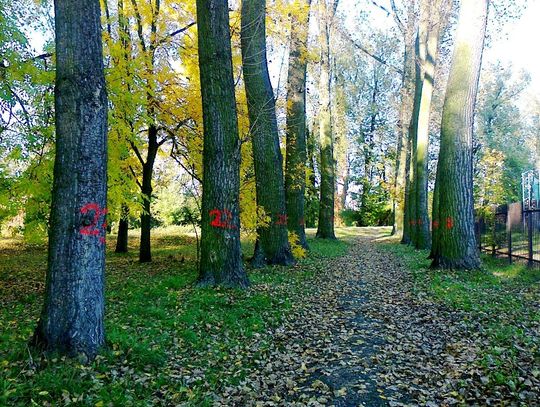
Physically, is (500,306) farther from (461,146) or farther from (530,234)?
(530,234)

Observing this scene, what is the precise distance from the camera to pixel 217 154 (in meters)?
8.55

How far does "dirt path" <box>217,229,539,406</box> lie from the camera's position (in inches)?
171

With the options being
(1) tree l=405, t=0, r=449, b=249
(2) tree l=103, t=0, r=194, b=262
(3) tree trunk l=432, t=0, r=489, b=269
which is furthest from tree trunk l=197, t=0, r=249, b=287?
(1) tree l=405, t=0, r=449, b=249

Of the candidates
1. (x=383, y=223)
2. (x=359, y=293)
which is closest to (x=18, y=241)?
(x=359, y=293)

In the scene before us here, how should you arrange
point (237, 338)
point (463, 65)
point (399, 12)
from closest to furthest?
point (237, 338) < point (463, 65) < point (399, 12)

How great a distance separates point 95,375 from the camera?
165 inches

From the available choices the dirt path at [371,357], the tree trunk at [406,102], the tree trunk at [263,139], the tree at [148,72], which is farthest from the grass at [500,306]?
the tree trunk at [406,102]

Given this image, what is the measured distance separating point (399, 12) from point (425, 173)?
27.7 feet

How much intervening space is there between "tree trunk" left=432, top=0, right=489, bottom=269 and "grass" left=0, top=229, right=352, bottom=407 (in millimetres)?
4035

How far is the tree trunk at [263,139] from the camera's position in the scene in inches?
449

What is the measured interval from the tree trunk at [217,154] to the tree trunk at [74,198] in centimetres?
389

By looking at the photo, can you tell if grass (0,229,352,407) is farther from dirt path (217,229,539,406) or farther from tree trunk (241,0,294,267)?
tree trunk (241,0,294,267)

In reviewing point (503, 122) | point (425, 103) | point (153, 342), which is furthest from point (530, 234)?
point (503, 122)

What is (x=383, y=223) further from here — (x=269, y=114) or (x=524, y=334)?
(x=524, y=334)
